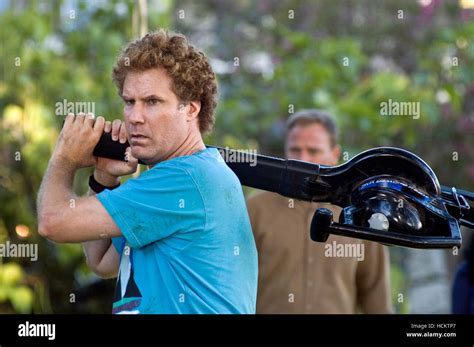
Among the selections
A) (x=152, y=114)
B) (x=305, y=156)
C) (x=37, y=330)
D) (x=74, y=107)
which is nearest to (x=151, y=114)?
(x=152, y=114)

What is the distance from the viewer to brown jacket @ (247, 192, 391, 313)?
4461 mm

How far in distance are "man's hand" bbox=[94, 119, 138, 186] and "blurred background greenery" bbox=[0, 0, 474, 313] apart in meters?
2.86

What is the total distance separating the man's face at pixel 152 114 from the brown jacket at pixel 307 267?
6.17 ft

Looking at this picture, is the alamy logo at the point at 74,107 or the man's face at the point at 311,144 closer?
the man's face at the point at 311,144

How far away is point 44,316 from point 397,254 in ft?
15.8

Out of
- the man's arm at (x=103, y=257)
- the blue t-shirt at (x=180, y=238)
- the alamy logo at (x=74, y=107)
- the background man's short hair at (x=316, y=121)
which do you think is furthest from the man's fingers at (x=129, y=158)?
the alamy logo at (x=74, y=107)

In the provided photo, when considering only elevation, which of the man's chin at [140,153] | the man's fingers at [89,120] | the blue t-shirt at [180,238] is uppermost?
the man's fingers at [89,120]

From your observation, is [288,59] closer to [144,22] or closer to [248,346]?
[144,22]

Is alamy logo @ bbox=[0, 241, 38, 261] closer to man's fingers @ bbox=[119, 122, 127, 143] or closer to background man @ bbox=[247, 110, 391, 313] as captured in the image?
background man @ bbox=[247, 110, 391, 313]

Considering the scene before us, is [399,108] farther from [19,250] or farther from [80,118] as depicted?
[80,118]

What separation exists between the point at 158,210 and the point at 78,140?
1.03 feet

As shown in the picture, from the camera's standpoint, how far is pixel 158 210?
2498 millimetres

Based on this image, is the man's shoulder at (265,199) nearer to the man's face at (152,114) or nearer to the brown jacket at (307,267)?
the brown jacket at (307,267)

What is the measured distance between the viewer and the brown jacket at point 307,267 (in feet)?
14.6
